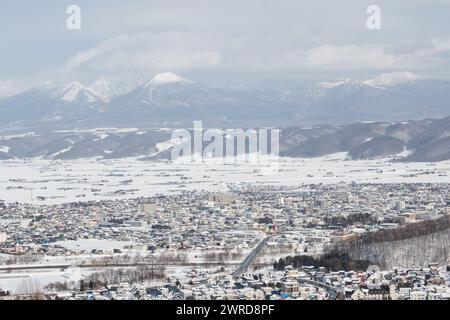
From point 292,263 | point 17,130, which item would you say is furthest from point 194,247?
point 17,130

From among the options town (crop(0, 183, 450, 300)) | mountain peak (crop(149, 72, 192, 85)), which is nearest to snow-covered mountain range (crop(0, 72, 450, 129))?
mountain peak (crop(149, 72, 192, 85))

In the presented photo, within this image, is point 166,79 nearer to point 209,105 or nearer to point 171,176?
point 209,105

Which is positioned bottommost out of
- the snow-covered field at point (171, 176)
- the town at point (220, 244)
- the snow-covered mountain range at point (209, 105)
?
the town at point (220, 244)

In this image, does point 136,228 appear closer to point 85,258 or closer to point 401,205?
point 85,258

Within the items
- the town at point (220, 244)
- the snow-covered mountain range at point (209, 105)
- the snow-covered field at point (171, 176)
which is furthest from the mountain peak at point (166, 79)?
the town at point (220, 244)

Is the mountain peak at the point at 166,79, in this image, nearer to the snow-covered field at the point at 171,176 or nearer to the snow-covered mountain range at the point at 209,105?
the snow-covered mountain range at the point at 209,105

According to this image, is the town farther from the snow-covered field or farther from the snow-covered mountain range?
the snow-covered mountain range
